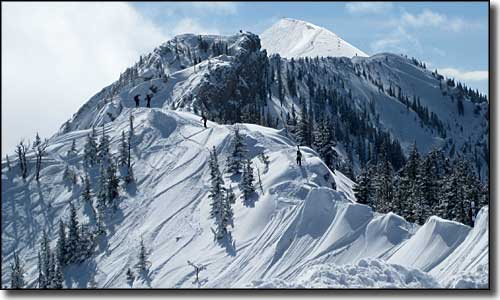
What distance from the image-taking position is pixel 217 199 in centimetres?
2522

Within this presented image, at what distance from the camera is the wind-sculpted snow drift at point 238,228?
1580 cm

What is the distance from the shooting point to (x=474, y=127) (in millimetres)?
142375

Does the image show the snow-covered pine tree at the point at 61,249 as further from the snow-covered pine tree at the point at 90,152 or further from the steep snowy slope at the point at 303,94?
the steep snowy slope at the point at 303,94

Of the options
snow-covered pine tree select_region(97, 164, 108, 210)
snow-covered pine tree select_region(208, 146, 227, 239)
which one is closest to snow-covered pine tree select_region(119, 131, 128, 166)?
snow-covered pine tree select_region(97, 164, 108, 210)

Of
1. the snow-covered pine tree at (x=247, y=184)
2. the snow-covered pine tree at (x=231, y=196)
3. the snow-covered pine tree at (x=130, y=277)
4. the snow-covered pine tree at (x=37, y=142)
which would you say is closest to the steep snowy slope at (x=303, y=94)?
the snow-covered pine tree at (x=37, y=142)

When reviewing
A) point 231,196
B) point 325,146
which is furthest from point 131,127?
point 325,146

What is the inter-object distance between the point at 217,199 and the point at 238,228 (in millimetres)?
1974

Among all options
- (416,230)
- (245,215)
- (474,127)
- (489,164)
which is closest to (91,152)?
(245,215)

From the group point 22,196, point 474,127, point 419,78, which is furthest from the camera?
point 419,78

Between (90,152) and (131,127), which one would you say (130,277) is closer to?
(90,152)

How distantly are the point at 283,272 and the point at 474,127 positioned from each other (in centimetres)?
13139

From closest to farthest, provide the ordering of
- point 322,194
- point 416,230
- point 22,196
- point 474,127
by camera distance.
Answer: point 416,230 → point 322,194 → point 22,196 → point 474,127

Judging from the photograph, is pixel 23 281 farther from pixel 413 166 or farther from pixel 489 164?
pixel 413 166

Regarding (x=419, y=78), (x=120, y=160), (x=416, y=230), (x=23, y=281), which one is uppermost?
(x=419, y=78)
